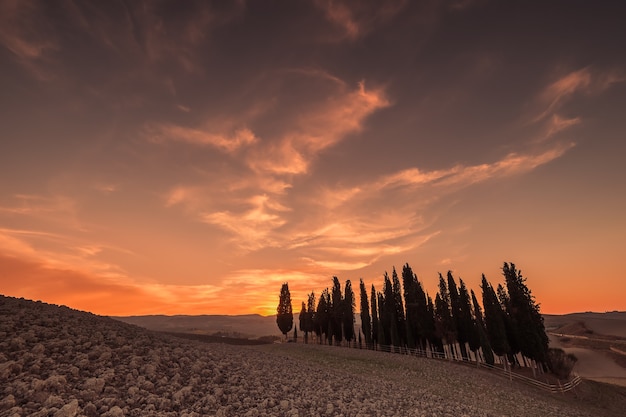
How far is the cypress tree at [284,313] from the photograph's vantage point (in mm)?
76000

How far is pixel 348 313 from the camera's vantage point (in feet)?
218

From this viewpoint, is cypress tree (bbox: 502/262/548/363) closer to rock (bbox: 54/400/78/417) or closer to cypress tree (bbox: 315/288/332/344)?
cypress tree (bbox: 315/288/332/344)

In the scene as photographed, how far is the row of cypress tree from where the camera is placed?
144ft

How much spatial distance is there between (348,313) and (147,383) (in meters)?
58.0

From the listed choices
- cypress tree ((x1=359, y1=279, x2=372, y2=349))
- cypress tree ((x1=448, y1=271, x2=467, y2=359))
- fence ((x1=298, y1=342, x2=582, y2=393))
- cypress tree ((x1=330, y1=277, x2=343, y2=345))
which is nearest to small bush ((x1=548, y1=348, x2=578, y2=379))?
fence ((x1=298, y1=342, x2=582, y2=393))

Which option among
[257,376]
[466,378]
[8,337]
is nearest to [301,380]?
[257,376]

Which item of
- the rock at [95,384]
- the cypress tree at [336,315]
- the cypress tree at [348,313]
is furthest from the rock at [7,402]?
the cypress tree at [336,315]

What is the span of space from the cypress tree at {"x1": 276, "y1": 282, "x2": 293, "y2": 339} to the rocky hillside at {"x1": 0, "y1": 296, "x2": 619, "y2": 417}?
55985mm

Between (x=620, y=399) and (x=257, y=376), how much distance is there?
40.8 metres

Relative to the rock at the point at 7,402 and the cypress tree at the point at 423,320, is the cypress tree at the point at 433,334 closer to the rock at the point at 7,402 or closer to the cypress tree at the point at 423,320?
the cypress tree at the point at 423,320

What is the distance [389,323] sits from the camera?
57844 millimetres

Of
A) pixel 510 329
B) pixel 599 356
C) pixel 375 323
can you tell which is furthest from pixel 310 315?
pixel 599 356

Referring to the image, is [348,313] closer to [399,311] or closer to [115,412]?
[399,311]

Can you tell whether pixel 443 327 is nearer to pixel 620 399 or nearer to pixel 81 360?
pixel 620 399
